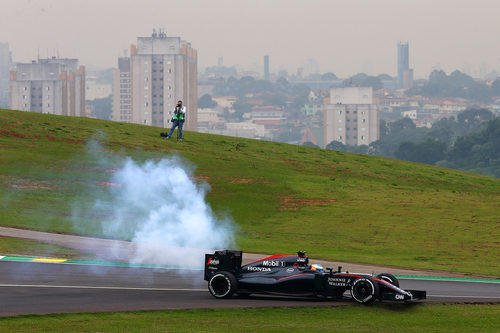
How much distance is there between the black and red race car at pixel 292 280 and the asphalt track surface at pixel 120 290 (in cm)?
37

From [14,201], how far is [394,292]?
91.6 feet

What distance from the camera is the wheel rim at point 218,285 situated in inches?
1022

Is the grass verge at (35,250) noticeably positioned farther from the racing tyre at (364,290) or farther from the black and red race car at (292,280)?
the racing tyre at (364,290)

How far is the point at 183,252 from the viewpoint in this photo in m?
34.4

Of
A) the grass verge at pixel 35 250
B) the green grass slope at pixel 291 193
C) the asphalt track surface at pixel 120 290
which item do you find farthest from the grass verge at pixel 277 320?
the grass verge at pixel 35 250

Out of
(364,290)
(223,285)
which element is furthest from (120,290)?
(364,290)

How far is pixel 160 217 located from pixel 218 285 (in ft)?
30.8

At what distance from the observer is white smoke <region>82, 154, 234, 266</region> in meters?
33.5

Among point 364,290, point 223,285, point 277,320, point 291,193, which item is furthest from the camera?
point 291,193

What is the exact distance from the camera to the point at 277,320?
2298 centimetres

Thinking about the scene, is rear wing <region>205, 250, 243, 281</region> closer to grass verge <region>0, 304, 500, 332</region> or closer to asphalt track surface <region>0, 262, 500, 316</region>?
asphalt track surface <region>0, 262, 500, 316</region>

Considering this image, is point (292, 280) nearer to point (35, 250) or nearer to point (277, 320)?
point (277, 320)

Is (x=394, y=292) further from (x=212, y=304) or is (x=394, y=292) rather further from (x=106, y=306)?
(x=106, y=306)

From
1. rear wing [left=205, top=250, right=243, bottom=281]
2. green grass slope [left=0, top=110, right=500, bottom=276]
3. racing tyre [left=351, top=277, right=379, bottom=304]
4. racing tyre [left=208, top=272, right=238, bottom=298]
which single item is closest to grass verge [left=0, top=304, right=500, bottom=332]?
racing tyre [left=351, top=277, right=379, bottom=304]
